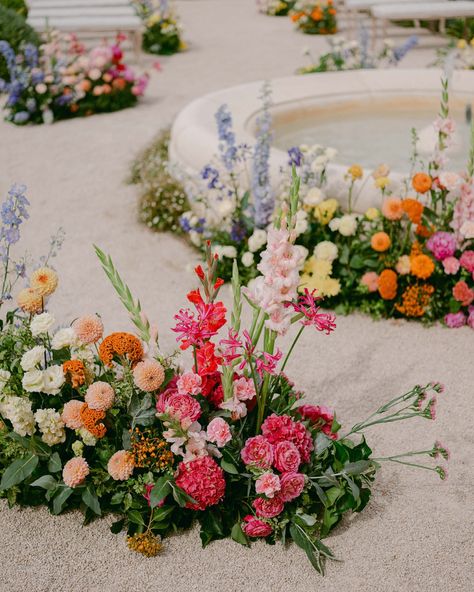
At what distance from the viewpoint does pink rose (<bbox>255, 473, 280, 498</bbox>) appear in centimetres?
245

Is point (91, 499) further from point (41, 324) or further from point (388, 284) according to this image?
point (388, 284)

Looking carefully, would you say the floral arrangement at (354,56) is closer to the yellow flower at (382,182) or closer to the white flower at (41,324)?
the yellow flower at (382,182)

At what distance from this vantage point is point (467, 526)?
2635 millimetres

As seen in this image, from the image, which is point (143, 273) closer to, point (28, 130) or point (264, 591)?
point (264, 591)

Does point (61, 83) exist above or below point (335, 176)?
below

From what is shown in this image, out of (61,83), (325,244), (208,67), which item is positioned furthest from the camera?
(208,67)

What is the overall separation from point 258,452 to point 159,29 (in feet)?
27.8

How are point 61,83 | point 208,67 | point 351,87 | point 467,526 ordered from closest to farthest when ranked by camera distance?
point 467,526 < point 351,87 < point 61,83 < point 208,67

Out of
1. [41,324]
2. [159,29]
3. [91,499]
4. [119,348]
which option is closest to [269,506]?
[91,499]

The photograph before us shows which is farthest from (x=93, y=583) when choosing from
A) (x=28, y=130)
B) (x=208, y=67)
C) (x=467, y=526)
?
(x=208, y=67)

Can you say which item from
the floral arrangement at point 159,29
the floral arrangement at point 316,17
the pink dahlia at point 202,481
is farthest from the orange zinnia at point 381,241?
the floral arrangement at point 316,17

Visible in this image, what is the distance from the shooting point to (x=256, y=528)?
2529 millimetres

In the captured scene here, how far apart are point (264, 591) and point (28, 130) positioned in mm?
5546

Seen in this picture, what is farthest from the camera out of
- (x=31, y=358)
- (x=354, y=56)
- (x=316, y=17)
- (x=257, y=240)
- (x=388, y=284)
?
(x=316, y=17)
